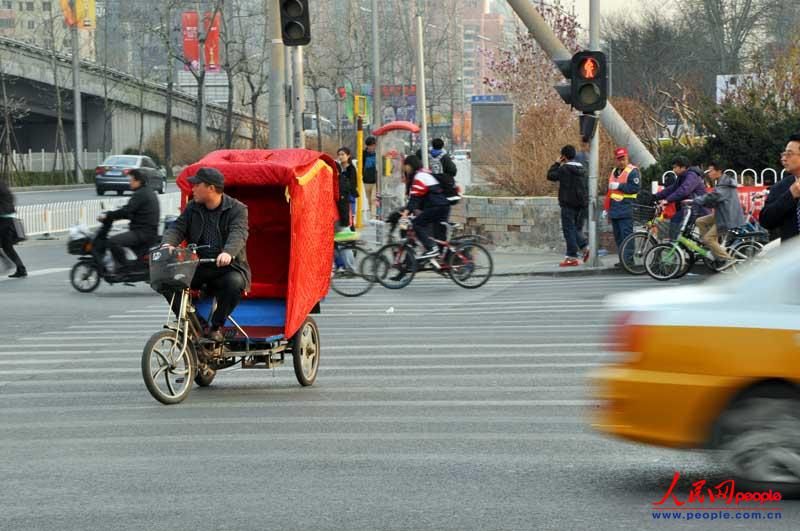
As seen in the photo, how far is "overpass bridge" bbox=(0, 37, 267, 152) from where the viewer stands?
73812mm

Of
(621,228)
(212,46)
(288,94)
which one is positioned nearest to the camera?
(288,94)

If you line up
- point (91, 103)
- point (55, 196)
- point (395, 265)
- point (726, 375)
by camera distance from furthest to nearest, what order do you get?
1. point (91, 103)
2. point (55, 196)
3. point (395, 265)
4. point (726, 375)

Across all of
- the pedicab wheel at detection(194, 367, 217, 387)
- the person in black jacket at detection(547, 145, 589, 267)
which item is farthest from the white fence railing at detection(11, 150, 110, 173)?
the pedicab wheel at detection(194, 367, 217, 387)

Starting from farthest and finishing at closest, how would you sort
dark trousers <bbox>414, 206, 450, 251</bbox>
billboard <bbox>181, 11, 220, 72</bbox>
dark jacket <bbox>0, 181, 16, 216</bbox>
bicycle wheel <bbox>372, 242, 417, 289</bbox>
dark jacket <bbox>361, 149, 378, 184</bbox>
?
1. billboard <bbox>181, 11, 220, 72</bbox>
2. dark jacket <bbox>361, 149, 378, 184</bbox>
3. dark jacket <bbox>0, 181, 16, 216</bbox>
4. dark trousers <bbox>414, 206, 450, 251</bbox>
5. bicycle wheel <bbox>372, 242, 417, 289</bbox>

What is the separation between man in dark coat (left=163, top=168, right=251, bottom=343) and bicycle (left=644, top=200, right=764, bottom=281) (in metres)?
10.9

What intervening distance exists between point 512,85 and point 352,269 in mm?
22774

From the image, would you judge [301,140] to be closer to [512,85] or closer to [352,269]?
[352,269]

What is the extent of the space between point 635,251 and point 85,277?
8.30 metres

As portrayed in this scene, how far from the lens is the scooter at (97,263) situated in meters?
19.8

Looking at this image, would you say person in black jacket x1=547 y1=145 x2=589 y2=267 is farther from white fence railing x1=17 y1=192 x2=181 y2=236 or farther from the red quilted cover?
white fence railing x1=17 y1=192 x2=181 y2=236

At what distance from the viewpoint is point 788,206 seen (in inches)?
405

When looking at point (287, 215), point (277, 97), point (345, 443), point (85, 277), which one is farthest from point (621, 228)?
point (345, 443)

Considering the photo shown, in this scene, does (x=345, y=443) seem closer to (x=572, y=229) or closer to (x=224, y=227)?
(x=224, y=227)

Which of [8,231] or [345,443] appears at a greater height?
[8,231]
